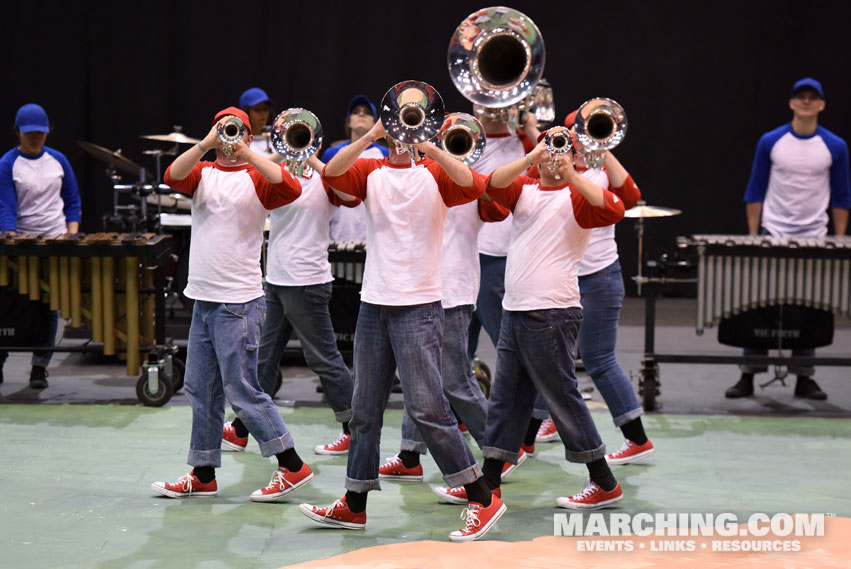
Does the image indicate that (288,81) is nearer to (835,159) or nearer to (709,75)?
(709,75)

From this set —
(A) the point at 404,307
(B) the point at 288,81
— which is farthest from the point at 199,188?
(B) the point at 288,81

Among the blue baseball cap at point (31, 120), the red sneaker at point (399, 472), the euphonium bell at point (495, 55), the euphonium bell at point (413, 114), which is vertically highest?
the euphonium bell at point (495, 55)

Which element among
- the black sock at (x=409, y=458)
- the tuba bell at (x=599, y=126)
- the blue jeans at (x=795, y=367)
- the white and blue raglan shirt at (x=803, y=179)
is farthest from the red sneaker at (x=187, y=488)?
the white and blue raglan shirt at (x=803, y=179)

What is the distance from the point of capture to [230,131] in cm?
435

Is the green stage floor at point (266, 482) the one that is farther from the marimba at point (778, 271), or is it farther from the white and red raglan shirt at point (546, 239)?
the white and red raglan shirt at point (546, 239)

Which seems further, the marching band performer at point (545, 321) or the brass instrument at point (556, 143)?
the marching band performer at point (545, 321)

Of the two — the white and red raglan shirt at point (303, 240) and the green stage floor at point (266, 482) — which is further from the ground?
the white and red raglan shirt at point (303, 240)

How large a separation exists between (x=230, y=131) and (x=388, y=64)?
639 cm

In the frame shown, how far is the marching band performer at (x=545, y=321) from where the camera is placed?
4262 mm

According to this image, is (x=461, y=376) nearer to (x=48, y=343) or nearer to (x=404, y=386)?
(x=404, y=386)

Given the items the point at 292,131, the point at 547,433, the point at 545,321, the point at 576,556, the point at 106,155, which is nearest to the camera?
the point at 576,556

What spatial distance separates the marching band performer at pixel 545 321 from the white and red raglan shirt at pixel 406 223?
12.5 inches

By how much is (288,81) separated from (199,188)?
6187 millimetres

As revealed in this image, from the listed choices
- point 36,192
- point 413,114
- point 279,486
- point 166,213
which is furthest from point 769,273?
point 36,192
